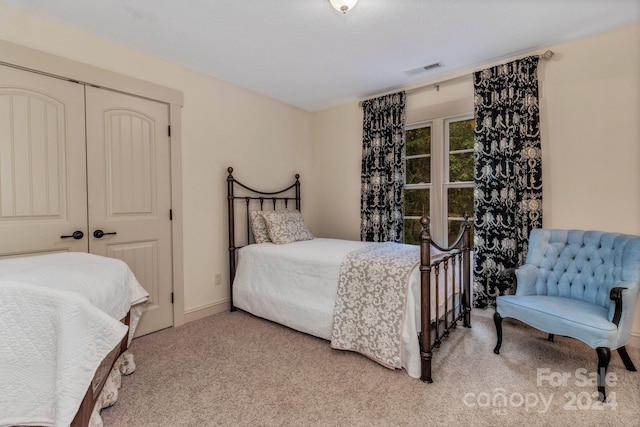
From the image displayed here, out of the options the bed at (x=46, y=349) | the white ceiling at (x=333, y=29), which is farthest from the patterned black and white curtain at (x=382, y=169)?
the bed at (x=46, y=349)

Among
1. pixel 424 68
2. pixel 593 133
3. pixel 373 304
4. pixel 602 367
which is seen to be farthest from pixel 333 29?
pixel 602 367

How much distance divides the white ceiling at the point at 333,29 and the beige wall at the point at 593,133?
195 millimetres

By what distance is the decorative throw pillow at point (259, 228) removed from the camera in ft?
10.4

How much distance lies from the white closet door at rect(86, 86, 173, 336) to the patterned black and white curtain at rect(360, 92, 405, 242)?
2.16 m

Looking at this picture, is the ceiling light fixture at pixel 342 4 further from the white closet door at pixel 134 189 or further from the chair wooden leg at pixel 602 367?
the chair wooden leg at pixel 602 367

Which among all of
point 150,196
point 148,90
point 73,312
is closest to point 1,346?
point 73,312

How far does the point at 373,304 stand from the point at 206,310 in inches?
72.3

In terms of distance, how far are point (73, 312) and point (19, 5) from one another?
226cm

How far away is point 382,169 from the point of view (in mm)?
3518

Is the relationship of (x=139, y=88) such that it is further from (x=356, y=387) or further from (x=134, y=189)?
(x=356, y=387)

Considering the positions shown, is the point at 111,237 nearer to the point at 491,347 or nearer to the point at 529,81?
the point at 491,347

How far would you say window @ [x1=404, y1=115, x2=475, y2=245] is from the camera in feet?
10.3

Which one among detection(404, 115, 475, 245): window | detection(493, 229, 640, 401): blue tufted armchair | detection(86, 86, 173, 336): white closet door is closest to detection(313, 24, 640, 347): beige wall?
detection(493, 229, 640, 401): blue tufted armchair

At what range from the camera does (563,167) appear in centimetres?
252
